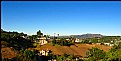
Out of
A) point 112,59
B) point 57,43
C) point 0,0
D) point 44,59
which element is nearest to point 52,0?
point 0,0

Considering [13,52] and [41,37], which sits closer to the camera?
[13,52]

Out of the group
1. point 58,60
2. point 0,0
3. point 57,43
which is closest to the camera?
point 0,0

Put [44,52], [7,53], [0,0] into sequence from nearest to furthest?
[0,0]
[7,53]
[44,52]

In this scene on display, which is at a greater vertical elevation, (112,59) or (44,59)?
(112,59)

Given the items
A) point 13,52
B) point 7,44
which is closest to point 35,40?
point 7,44

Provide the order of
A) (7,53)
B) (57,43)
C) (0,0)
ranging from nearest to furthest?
(0,0) < (7,53) < (57,43)

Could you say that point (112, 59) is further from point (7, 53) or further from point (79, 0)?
point (79, 0)

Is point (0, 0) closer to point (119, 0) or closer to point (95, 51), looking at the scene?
point (119, 0)

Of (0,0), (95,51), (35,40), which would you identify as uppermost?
(0,0)

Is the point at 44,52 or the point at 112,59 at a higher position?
the point at 112,59

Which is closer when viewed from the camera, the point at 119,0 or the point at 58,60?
the point at 119,0
